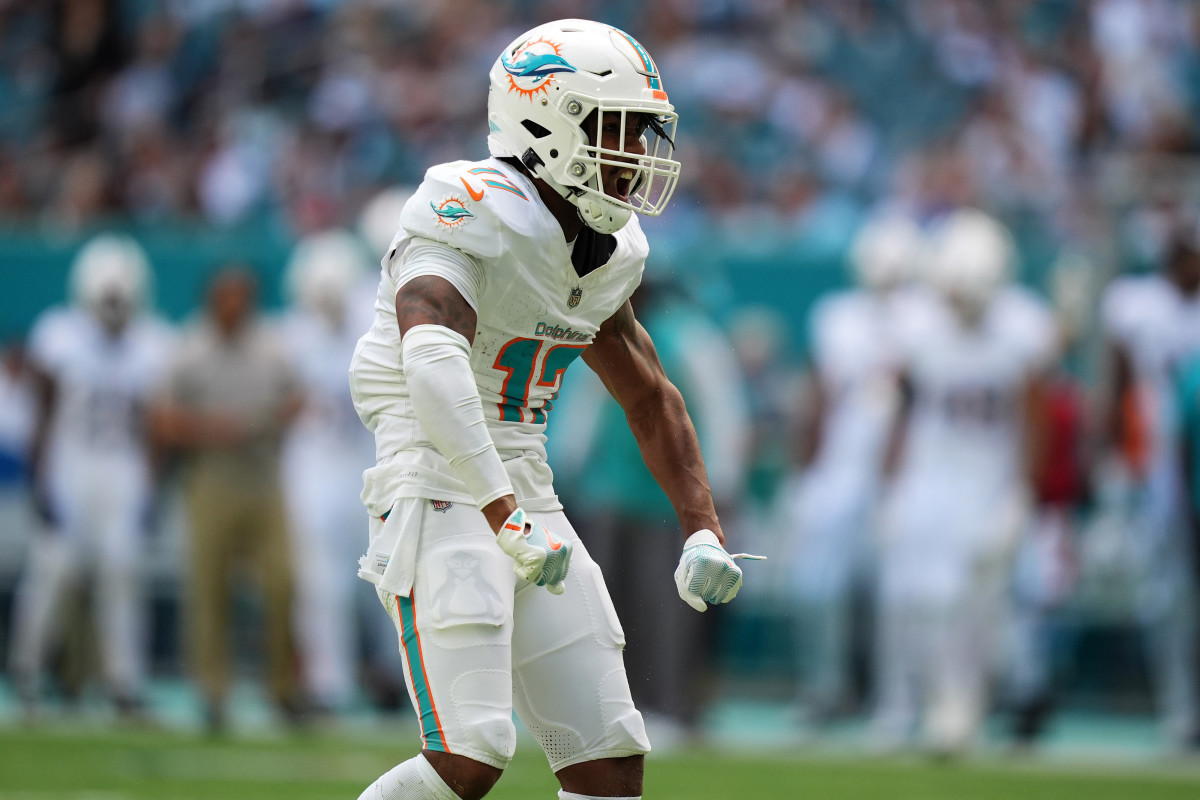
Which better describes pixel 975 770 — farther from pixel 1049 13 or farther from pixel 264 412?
pixel 1049 13

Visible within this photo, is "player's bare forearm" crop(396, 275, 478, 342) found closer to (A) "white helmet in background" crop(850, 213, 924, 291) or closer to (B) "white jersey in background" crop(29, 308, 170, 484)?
(B) "white jersey in background" crop(29, 308, 170, 484)

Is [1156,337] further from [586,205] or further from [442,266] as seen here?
[442,266]

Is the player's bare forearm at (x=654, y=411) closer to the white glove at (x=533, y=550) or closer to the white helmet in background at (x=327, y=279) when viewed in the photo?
the white glove at (x=533, y=550)

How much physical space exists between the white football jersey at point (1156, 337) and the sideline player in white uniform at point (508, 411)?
5264 millimetres

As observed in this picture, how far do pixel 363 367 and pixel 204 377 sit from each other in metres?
5.32

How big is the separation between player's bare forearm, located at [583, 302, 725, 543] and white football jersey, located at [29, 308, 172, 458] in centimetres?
565

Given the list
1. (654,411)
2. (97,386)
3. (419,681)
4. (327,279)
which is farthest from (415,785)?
(327,279)

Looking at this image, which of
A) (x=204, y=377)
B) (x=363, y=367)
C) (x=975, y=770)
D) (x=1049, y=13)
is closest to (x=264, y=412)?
(x=204, y=377)

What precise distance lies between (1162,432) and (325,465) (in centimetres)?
426

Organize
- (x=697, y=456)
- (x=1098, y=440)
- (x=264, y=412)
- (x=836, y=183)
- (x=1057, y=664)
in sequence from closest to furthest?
(x=697, y=456), (x=264, y=412), (x=1098, y=440), (x=1057, y=664), (x=836, y=183)

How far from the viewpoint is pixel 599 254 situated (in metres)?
3.73

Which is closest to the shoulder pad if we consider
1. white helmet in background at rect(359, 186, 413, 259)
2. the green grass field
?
the green grass field

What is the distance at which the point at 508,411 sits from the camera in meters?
3.71

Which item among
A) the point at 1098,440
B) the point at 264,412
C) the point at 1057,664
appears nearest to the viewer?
the point at 264,412
